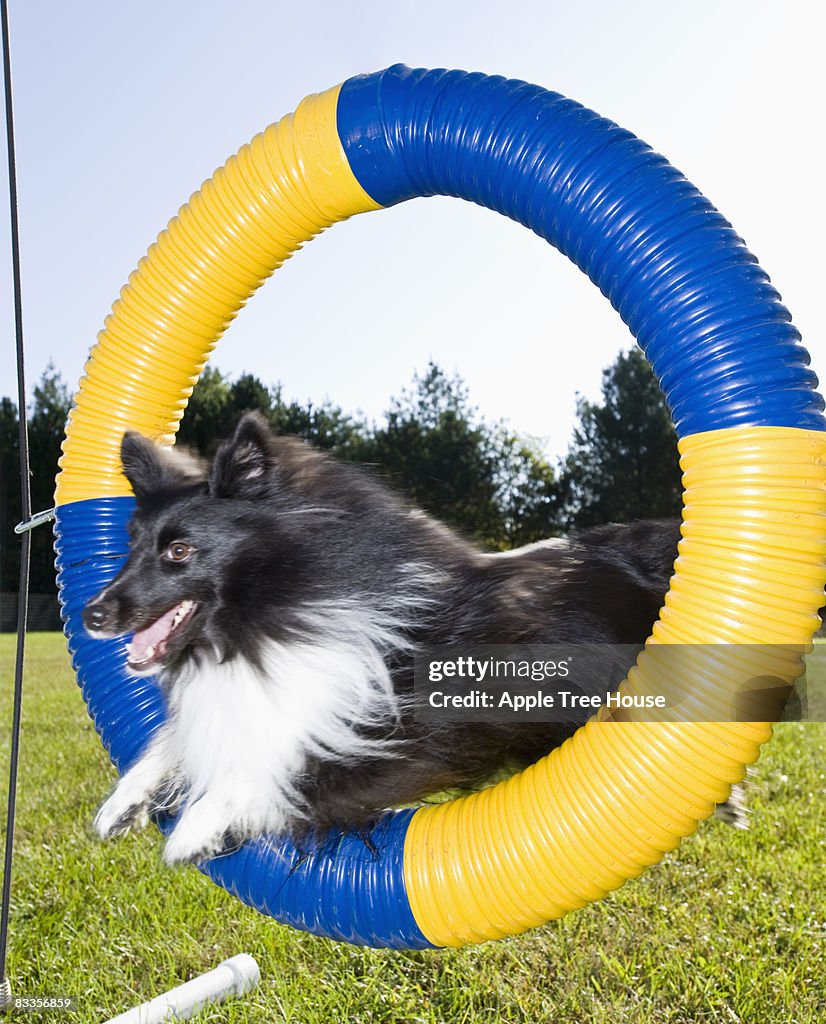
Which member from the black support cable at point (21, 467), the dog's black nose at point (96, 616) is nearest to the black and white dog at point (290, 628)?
the dog's black nose at point (96, 616)

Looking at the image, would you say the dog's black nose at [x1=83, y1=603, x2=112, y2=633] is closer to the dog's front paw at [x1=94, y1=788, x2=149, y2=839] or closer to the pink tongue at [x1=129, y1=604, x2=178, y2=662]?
the pink tongue at [x1=129, y1=604, x2=178, y2=662]

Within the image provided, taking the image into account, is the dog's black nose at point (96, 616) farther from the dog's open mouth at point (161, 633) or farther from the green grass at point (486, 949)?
the green grass at point (486, 949)

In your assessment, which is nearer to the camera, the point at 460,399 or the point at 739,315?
the point at 739,315

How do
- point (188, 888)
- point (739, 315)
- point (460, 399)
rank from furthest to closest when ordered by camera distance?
point (460, 399) < point (188, 888) < point (739, 315)

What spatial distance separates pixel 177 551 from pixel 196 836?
64cm

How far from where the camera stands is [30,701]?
8180mm

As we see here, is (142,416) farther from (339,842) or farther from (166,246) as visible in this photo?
(339,842)

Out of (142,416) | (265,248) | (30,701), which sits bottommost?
(30,701)

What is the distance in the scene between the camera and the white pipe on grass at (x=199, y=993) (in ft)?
9.55

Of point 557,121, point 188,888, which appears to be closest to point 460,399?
point 188,888

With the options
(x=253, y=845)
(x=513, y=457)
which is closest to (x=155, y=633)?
(x=253, y=845)

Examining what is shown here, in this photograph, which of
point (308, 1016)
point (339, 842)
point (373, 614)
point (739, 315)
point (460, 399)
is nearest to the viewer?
point (739, 315)

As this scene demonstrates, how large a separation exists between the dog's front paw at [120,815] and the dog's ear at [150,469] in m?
0.73

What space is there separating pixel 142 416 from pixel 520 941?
2420 mm
